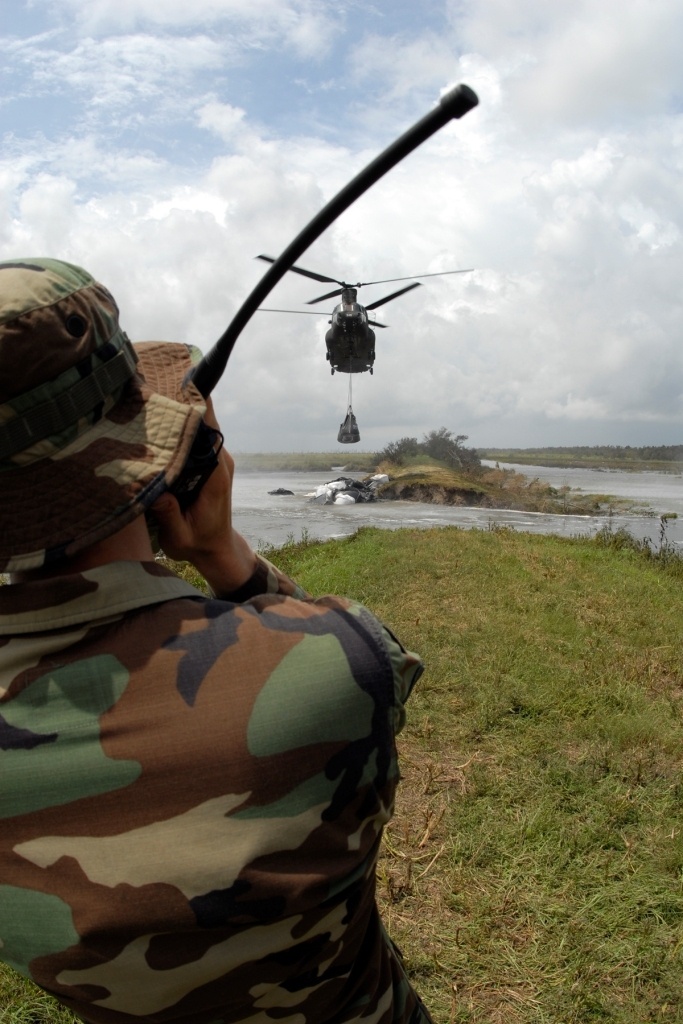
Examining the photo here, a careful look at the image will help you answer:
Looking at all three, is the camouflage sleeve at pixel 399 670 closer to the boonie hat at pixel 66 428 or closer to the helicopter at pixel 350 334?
the boonie hat at pixel 66 428

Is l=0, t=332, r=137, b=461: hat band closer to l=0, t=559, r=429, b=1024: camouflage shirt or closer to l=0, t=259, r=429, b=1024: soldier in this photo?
l=0, t=259, r=429, b=1024: soldier

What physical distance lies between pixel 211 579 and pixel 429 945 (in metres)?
2.14

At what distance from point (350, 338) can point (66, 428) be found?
62.4ft

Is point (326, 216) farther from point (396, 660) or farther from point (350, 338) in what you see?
point (350, 338)

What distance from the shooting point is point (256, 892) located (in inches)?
36.0

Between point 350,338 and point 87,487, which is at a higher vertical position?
point 350,338

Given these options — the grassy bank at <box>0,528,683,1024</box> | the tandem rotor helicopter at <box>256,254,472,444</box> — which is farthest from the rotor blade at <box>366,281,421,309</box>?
the grassy bank at <box>0,528,683,1024</box>

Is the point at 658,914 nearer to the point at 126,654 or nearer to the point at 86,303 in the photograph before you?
the point at 126,654

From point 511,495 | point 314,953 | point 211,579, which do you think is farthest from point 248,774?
point 511,495

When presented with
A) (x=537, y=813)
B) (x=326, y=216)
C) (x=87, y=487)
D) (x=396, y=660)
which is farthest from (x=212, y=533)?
(x=537, y=813)

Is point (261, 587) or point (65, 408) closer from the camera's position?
point (65, 408)

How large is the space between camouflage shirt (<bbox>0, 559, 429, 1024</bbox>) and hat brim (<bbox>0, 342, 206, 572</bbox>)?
0.05 metres

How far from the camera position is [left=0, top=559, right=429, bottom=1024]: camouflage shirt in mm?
892

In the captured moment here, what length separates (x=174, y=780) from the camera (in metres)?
0.89
